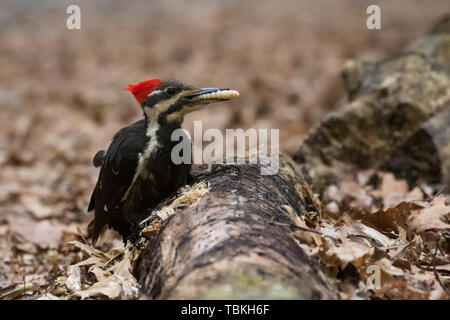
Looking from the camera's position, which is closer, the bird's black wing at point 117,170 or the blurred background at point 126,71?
the bird's black wing at point 117,170

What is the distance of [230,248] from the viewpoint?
2066mm

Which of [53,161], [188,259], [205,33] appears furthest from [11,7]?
[188,259]

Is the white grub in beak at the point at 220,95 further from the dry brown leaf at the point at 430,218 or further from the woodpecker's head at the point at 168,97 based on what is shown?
the dry brown leaf at the point at 430,218

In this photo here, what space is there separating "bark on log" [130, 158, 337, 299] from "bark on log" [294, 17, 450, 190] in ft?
6.44

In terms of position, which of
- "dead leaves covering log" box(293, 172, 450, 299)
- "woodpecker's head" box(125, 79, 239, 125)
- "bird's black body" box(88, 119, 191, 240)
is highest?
"woodpecker's head" box(125, 79, 239, 125)

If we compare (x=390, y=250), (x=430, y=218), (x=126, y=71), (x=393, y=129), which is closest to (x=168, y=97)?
(x=390, y=250)

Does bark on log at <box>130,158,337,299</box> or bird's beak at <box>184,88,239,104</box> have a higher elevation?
bird's beak at <box>184,88,239,104</box>

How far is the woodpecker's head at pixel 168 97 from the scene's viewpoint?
3.07 m

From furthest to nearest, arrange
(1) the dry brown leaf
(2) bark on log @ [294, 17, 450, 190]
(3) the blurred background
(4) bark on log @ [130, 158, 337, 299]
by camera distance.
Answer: (3) the blurred background, (2) bark on log @ [294, 17, 450, 190], (1) the dry brown leaf, (4) bark on log @ [130, 158, 337, 299]

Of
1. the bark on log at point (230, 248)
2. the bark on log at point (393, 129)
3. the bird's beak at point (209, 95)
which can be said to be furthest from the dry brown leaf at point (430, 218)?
the bark on log at point (393, 129)

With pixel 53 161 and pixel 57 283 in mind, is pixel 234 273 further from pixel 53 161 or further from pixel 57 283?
pixel 53 161

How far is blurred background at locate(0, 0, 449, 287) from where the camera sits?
5.45 m

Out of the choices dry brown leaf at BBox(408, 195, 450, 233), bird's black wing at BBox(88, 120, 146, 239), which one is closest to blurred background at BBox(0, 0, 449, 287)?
bird's black wing at BBox(88, 120, 146, 239)

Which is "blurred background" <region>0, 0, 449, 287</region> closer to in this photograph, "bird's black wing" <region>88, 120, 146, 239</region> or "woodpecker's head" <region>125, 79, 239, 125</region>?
"bird's black wing" <region>88, 120, 146, 239</region>
